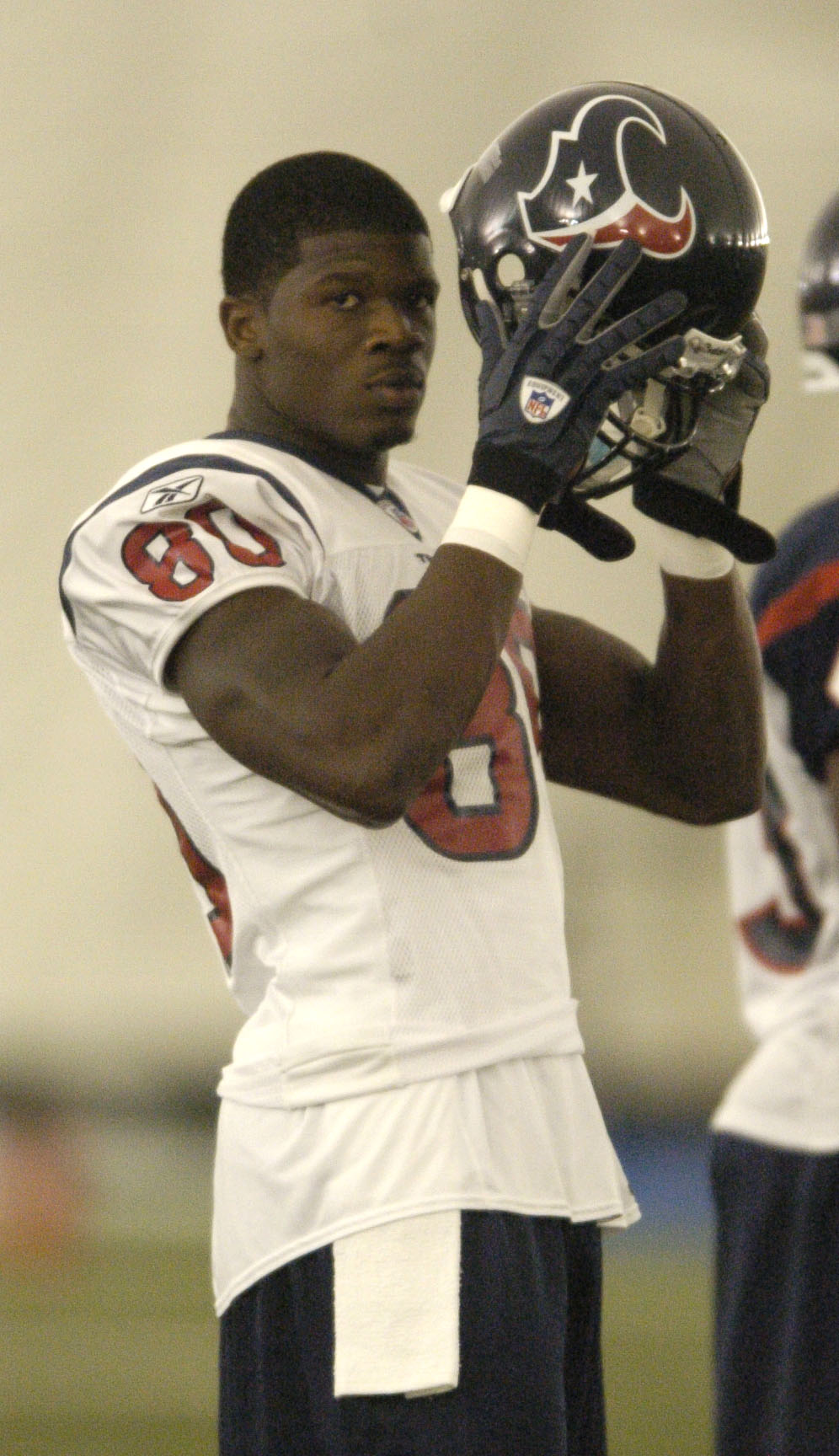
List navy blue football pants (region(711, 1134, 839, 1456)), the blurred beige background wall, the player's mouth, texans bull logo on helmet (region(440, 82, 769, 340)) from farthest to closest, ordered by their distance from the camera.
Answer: the blurred beige background wall
navy blue football pants (region(711, 1134, 839, 1456))
the player's mouth
texans bull logo on helmet (region(440, 82, 769, 340))

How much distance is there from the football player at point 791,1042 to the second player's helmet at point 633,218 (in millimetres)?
882

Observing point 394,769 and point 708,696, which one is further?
point 708,696

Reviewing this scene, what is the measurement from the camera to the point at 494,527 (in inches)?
55.3

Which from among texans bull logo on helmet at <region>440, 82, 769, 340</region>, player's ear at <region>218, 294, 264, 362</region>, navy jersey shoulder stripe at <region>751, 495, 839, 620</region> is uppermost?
texans bull logo on helmet at <region>440, 82, 769, 340</region>

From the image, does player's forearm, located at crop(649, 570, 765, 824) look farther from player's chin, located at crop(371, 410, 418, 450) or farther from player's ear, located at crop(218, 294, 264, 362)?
player's ear, located at crop(218, 294, 264, 362)

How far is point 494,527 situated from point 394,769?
201 millimetres

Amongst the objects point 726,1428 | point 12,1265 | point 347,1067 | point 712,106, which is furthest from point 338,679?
point 712,106

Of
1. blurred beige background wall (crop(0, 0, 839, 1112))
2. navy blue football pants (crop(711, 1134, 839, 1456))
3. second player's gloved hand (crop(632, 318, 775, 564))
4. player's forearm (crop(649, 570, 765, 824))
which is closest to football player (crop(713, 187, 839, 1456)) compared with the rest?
navy blue football pants (crop(711, 1134, 839, 1456))

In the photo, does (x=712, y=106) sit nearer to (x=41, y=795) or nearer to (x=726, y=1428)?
(x=41, y=795)

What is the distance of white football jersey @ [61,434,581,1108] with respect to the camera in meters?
1.42

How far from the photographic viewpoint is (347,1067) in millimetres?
1419

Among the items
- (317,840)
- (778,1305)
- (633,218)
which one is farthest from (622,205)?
(778,1305)

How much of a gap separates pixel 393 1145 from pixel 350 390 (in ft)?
2.01

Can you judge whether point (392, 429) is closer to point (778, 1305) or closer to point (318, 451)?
point (318, 451)
